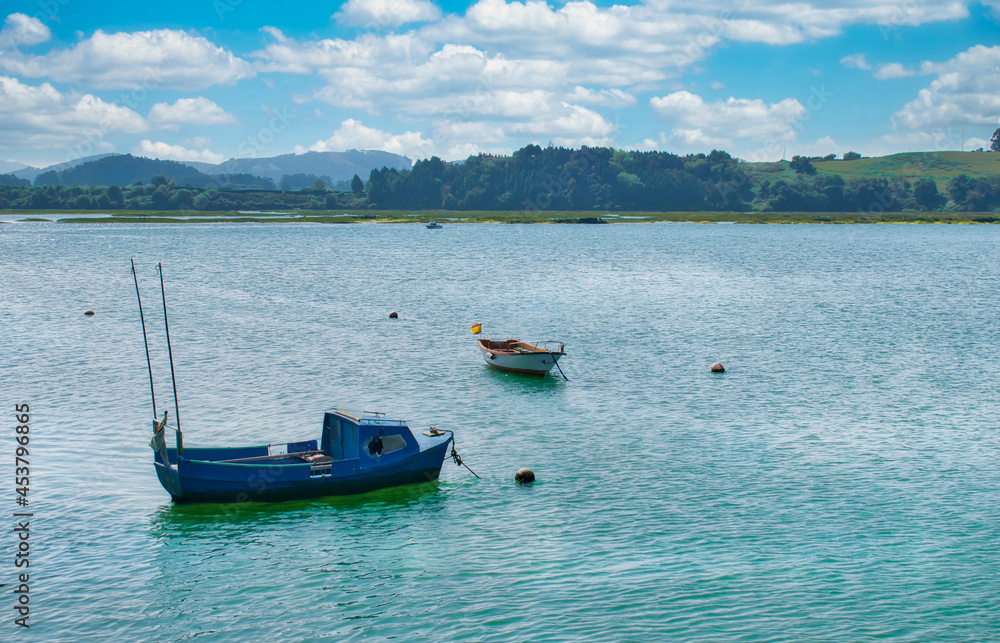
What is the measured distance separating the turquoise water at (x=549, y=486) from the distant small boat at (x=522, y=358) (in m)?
0.99

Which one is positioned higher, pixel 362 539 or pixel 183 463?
pixel 183 463

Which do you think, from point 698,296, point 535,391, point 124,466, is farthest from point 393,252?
point 124,466

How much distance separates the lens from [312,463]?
91.6 ft

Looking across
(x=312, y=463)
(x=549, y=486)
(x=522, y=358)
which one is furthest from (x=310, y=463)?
(x=522, y=358)

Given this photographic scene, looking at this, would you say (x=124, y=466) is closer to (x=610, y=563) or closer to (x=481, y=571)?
(x=481, y=571)

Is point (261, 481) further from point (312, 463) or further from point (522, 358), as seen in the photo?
point (522, 358)

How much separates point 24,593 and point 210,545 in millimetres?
4932

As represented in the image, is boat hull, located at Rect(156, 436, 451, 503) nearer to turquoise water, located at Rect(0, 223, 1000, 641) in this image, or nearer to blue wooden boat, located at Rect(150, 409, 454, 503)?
blue wooden boat, located at Rect(150, 409, 454, 503)

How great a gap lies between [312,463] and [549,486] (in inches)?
318

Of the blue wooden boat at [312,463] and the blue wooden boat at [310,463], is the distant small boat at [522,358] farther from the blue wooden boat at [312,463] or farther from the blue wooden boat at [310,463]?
the blue wooden boat at [310,463]

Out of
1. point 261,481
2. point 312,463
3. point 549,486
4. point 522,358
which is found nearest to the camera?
point 261,481

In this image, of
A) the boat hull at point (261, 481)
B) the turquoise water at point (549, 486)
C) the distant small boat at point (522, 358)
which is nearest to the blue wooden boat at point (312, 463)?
the boat hull at point (261, 481)

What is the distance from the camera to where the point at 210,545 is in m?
24.6

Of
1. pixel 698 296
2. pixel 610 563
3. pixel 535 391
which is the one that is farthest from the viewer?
pixel 698 296
